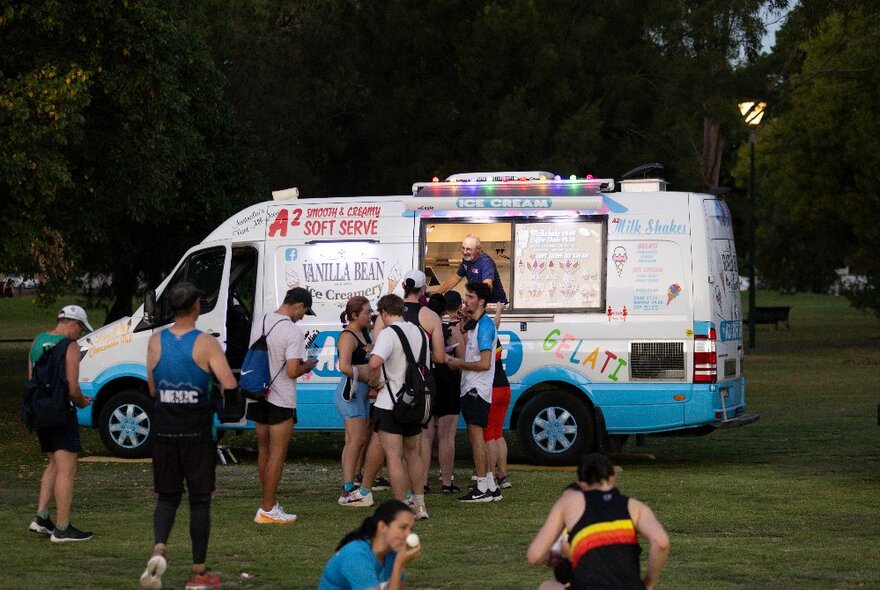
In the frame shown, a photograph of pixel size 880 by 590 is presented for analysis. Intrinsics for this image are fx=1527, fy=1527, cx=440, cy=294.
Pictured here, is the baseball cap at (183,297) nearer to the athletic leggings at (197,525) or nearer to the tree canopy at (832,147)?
the athletic leggings at (197,525)

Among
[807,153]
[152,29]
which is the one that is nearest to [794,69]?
[807,153]

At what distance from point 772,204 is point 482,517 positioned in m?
49.3

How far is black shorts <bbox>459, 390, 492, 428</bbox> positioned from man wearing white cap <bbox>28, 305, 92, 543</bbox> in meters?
3.71

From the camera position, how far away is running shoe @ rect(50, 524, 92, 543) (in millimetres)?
10531

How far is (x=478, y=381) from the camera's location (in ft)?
43.0

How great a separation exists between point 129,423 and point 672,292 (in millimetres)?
5866

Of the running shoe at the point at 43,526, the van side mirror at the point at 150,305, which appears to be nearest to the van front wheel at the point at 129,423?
the van side mirror at the point at 150,305

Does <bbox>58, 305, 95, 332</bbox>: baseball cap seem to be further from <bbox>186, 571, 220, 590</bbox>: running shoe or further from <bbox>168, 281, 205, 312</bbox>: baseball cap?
<bbox>186, 571, 220, 590</bbox>: running shoe

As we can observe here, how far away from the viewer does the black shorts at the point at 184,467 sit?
8914 millimetres

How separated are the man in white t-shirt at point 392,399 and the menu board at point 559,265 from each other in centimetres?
411

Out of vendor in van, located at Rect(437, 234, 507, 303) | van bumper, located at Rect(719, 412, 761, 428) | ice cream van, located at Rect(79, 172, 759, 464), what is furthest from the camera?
van bumper, located at Rect(719, 412, 761, 428)

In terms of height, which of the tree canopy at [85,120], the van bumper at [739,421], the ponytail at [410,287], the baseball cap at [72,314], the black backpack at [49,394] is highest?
the tree canopy at [85,120]

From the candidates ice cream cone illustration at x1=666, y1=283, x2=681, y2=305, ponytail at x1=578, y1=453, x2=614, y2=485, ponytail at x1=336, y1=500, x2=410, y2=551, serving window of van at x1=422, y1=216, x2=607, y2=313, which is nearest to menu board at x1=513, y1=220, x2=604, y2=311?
serving window of van at x1=422, y1=216, x2=607, y2=313

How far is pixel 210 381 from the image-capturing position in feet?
29.4
